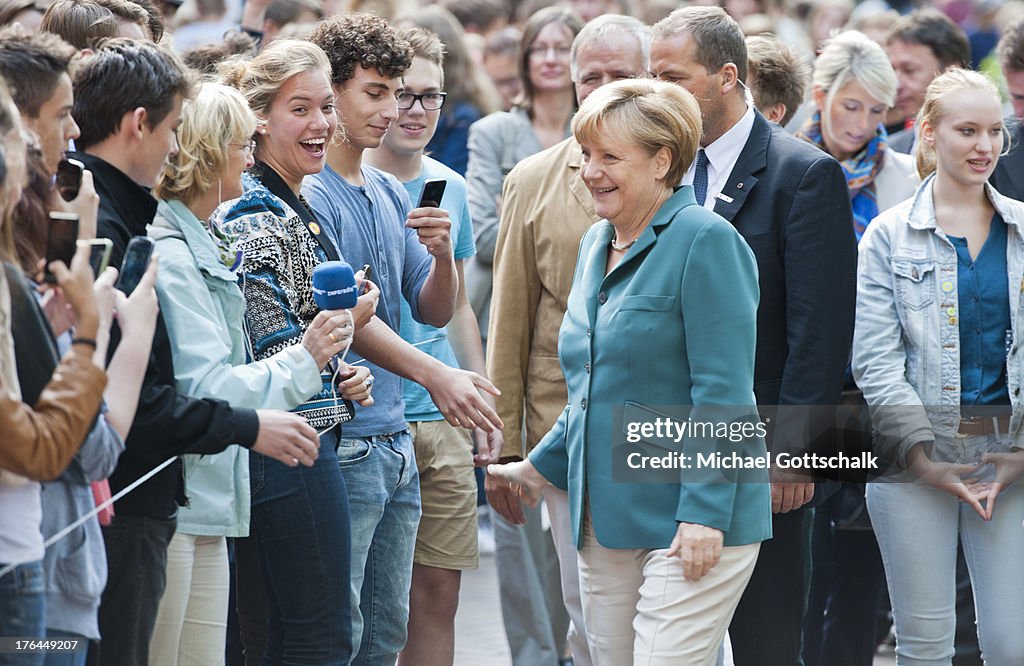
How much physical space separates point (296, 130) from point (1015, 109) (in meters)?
3.31

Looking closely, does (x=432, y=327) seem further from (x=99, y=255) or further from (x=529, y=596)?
(x=99, y=255)

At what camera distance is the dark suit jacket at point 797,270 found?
14.0 ft

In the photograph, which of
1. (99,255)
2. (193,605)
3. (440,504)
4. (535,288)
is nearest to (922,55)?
(535,288)

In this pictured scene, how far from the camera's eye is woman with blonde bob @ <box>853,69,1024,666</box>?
437 centimetres

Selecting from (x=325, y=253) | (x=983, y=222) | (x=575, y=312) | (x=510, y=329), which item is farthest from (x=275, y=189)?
(x=983, y=222)

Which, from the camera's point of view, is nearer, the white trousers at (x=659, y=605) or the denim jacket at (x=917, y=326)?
the white trousers at (x=659, y=605)

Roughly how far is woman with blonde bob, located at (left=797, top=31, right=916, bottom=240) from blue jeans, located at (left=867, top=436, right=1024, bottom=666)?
1.57 metres

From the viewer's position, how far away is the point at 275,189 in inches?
151

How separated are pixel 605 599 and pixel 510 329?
131cm

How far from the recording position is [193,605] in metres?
3.43

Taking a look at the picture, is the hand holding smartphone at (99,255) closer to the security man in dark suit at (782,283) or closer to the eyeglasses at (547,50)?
the security man in dark suit at (782,283)

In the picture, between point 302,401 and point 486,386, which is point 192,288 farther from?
point 486,386

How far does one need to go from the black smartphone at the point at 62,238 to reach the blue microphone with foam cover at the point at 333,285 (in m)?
0.76

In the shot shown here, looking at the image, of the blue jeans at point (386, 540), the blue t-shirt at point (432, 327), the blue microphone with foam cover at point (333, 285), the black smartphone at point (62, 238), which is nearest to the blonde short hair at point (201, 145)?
the blue microphone with foam cover at point (333, 285)
